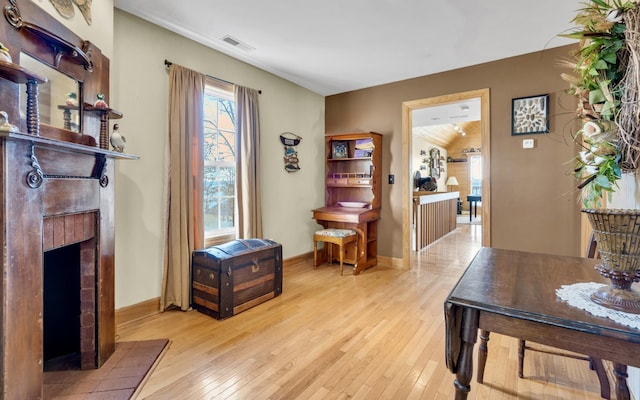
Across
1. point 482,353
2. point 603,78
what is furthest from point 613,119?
point 482,353

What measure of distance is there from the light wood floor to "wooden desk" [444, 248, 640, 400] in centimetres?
67

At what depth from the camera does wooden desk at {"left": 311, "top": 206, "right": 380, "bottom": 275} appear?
384 centimetres

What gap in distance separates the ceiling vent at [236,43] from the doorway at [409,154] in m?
2.14

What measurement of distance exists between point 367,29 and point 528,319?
264 centimetres

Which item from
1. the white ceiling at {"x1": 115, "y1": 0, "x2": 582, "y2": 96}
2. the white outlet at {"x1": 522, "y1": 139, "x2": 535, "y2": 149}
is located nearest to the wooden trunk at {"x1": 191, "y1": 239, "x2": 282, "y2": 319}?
the white ceiling at {"x1": 115, "y1": 0, "x2": 582, "y2": 96}

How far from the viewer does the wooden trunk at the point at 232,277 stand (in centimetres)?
253

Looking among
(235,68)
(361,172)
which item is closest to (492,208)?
(361,172)

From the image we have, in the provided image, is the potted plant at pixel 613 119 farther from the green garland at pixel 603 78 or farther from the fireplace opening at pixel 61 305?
the fireplace opening at pixel 61 305

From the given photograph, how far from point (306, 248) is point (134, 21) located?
3.22m

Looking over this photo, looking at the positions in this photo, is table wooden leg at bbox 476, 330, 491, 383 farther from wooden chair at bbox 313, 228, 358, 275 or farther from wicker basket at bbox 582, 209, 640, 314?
wooden chair at bbox 313, 228, 358, 275

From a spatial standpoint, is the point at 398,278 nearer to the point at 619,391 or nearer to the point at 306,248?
the point at 306,248

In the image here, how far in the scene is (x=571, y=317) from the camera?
84 cm

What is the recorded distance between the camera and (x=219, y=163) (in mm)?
3207

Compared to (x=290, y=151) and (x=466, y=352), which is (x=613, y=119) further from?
(x=290, y=151)
